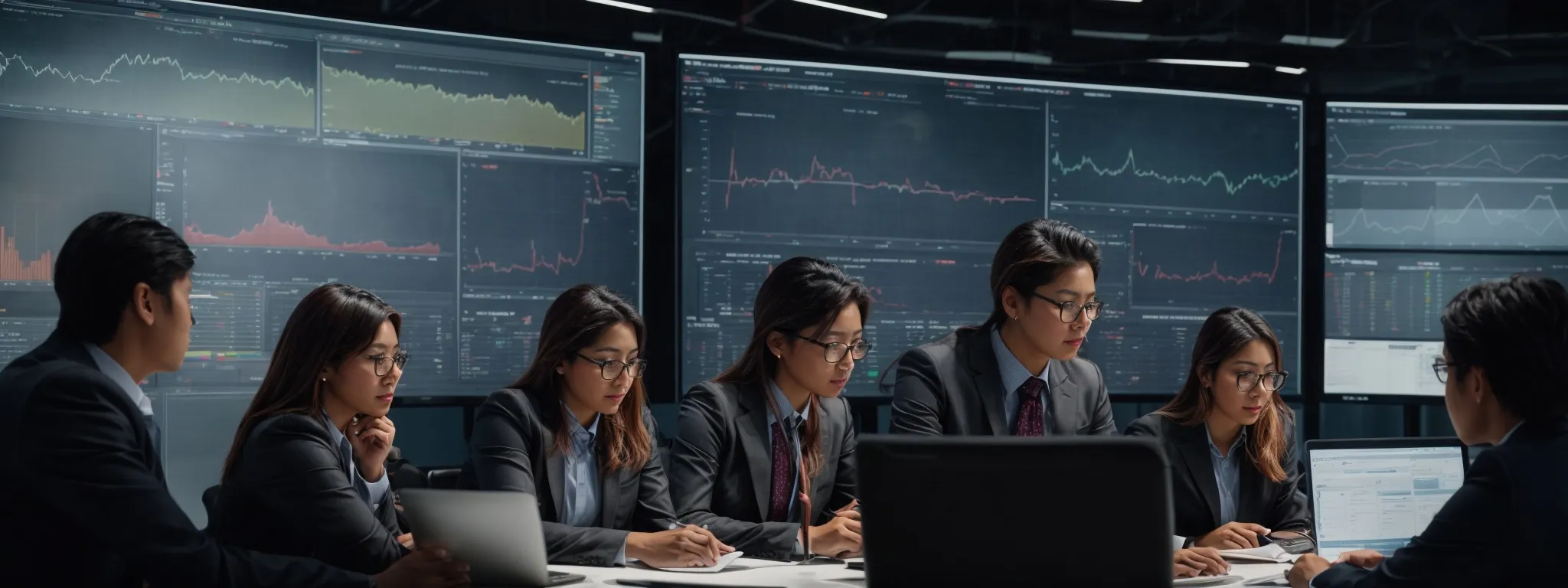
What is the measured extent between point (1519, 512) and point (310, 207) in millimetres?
3277

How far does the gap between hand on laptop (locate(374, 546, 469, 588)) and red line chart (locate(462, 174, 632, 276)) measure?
1.93 meters

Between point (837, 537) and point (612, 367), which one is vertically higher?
point (612, 367)

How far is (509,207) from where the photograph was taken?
4.21m

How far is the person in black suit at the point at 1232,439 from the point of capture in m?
3.29

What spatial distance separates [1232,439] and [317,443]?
2277mm

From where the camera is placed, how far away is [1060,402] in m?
3.40

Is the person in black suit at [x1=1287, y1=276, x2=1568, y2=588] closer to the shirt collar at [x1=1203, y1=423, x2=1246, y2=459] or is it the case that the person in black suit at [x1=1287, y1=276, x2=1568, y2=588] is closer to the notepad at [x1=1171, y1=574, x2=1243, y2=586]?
the notepad at [x1=1171, y1=574, x2=1243, y2=586]

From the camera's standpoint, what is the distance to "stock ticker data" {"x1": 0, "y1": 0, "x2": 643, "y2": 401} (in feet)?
11.8

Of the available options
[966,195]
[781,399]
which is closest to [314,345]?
[781,399]

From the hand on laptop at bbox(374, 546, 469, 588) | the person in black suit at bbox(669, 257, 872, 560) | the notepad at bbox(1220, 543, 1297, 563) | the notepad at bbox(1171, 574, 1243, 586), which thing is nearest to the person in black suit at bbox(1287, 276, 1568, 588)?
the notepad at bbox(1171, 574, 1243, 586)

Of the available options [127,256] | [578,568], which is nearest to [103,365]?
[127,256]

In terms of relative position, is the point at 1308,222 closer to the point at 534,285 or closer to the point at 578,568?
the point at 534,285

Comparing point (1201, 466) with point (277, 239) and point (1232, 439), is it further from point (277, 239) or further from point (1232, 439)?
point (277, 239)

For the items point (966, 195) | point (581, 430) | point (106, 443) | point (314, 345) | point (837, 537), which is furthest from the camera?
point (966, 195)
